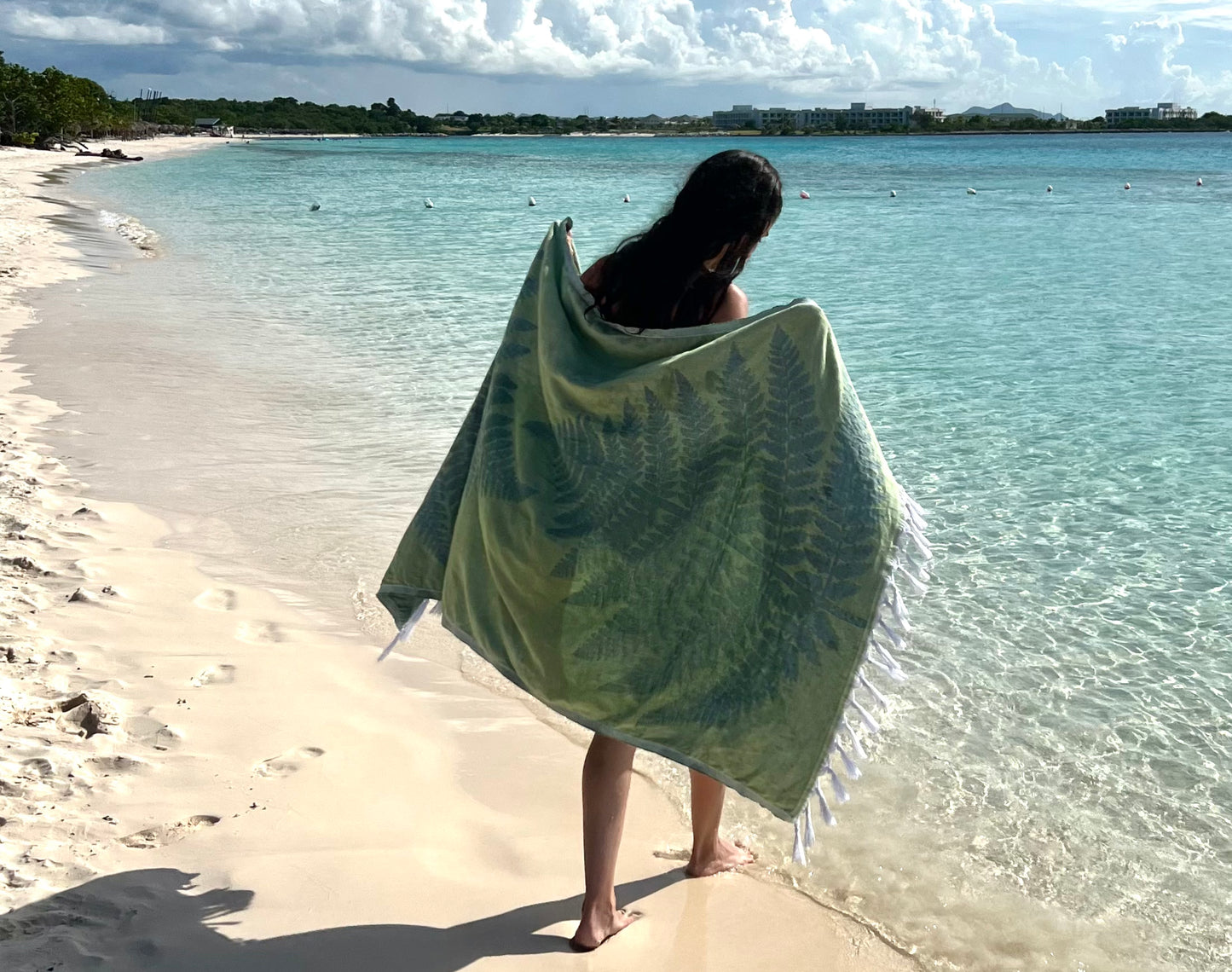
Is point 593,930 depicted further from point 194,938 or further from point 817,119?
point 817,119

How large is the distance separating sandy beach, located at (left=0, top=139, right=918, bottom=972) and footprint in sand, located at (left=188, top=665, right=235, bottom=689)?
15 mm

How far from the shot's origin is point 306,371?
376 inches

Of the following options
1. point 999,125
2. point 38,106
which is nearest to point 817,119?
point 999,125

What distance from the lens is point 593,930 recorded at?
2.62 metres

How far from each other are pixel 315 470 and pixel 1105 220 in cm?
2683

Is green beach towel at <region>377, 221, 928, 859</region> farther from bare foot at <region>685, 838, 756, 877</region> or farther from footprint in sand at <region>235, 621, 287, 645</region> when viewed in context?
footprint in sand at <region>235, 621, 287, 645</region>

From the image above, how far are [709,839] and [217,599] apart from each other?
243cm

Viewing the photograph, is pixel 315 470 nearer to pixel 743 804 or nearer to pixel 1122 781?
pixel 743 804

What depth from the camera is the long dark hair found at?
7.43 feet

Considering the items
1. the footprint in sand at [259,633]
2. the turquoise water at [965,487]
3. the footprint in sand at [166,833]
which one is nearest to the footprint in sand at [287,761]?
the footprint in sand at [166,833]

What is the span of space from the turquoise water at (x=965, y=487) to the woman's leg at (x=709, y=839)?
0.57ft

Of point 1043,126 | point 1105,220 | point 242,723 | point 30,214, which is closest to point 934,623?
point 242,723

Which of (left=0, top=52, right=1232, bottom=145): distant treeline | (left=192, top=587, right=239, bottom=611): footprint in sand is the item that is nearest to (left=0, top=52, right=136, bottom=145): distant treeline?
(left=0, top=52, right=1232, bottom=145): distant treeline

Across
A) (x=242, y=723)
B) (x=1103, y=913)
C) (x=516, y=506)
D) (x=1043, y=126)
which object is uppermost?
(x=1043, y=126)
